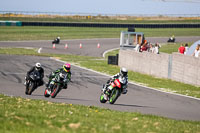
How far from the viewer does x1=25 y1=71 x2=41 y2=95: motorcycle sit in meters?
18.3

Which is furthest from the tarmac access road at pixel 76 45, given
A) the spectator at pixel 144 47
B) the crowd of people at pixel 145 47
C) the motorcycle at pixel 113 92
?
the motorcycle at pixel 113 92

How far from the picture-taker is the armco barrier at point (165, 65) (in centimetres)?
2420

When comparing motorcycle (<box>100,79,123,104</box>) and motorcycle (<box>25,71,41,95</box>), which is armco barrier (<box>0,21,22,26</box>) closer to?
motorcycle (<box>25,71,41,95</box>)

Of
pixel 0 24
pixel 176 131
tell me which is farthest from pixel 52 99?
pixel 0 24

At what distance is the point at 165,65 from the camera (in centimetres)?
2711

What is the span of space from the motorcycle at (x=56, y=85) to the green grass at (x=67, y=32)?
38192mm

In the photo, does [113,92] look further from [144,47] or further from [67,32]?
[67,32]

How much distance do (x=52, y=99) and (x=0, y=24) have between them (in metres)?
50.5

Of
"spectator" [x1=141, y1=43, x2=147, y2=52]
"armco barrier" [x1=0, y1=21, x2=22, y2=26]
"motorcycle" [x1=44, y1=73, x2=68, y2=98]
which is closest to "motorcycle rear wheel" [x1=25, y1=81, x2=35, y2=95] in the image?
"motorcycle" [x1=44, y1=73, x2=68, y2=98]

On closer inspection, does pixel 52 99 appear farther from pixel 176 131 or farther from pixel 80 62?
pixel 80 62

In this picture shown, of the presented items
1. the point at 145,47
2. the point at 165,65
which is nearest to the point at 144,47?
the point at 145,47

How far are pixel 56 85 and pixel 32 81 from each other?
1.35 meters

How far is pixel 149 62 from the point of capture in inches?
1147

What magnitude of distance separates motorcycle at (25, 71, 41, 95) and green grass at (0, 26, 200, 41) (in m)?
37.2
